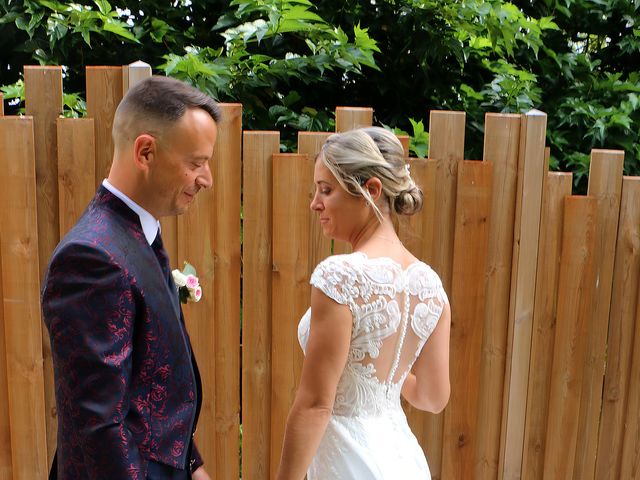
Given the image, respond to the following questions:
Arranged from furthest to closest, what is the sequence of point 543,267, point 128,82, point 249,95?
point 249,95 < point 543,267 < point 128,82

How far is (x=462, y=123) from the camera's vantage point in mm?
3475

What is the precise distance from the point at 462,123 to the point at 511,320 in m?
0.89

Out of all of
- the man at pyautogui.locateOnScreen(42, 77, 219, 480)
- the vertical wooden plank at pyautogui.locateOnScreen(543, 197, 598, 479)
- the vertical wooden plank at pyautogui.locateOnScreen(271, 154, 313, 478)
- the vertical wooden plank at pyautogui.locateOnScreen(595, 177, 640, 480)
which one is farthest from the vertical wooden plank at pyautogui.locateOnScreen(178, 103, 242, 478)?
the vertical wooden plank at pyautogui.locateOnScreen(595, 177, 640, 480)

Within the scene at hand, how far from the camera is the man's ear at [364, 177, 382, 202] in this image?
2432mm

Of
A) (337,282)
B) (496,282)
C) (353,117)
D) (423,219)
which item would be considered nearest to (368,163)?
(337,282)

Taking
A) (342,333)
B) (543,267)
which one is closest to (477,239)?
(543,267)

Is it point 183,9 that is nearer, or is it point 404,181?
point 404,181

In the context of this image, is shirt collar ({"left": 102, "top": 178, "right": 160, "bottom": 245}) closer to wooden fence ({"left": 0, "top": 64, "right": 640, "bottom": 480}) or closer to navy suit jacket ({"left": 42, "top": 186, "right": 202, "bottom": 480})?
navy suit jacket ({"left": 42, "top": 186, "right": 202, "bottom": 480})

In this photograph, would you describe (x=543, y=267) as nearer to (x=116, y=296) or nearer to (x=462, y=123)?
(x=462, y=123)

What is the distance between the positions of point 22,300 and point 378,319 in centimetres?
175

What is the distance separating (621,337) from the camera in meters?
3.65

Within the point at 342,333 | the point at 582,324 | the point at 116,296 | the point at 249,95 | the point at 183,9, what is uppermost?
the point at 183,9

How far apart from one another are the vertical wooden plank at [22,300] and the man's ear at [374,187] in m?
1.61

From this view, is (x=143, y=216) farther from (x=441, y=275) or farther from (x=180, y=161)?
(x=441, y=275)
